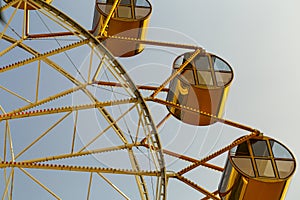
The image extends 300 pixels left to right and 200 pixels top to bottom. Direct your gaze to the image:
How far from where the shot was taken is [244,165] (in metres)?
17.3

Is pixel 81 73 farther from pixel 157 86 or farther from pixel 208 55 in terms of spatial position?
pixel 208 55

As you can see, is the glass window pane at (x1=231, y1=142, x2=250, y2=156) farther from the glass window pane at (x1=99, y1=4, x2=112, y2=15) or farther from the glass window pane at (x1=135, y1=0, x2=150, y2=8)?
the glass window pane at (x1=99, y1=4, x2=112, y2=15)

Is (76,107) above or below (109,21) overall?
below

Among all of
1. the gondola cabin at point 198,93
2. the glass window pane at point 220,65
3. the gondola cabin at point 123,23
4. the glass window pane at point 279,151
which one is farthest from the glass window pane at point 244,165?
the gondola cabin at point 123,23

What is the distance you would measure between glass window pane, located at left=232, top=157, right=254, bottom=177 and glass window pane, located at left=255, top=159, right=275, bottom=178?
232mm

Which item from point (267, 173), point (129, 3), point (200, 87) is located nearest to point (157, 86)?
point (200, 87)

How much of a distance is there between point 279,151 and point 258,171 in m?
1.53

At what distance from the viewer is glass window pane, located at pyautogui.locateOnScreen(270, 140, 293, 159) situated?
59.8 ft

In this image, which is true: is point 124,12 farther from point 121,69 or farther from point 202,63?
point 121,69

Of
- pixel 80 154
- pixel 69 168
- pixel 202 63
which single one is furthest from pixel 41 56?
pixel 202 63

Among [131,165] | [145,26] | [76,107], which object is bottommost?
[131,165]

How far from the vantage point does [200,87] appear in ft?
59.4

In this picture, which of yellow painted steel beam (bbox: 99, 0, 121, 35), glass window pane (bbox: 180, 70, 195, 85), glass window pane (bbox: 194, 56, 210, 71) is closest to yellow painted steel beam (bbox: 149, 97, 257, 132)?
glass window pane (bbox: 180, 70, 195, 85)

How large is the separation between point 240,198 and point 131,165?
11.1ft
